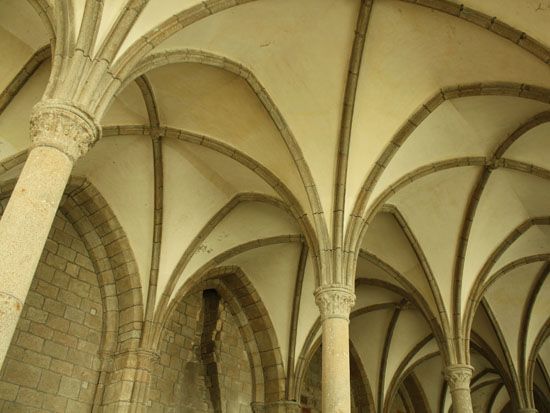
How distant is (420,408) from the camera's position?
16828mm

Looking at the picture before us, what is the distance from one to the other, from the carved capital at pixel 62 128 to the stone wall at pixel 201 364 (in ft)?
20.2

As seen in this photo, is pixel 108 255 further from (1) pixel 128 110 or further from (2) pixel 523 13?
(2) pixel 523 13

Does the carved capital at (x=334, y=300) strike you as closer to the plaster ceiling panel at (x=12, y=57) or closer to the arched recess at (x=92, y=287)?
the arched recess at (x=92, y=287)

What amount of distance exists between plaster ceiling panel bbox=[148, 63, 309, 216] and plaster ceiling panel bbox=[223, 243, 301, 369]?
11.2 feet

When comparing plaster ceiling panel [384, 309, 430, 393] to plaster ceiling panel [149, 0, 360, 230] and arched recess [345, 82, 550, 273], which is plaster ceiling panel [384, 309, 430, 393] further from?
plaster ceiling panel [149, 0, 360, 230]

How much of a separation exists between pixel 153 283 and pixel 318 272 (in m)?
3.40

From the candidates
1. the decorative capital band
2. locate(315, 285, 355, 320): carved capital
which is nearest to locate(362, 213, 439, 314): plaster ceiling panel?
the decorative capital band

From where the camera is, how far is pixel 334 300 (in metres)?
7.16

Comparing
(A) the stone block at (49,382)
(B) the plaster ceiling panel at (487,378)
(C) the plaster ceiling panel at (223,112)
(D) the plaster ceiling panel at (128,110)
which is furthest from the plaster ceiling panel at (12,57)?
(B) the plaster ceiling panel at (487,378)

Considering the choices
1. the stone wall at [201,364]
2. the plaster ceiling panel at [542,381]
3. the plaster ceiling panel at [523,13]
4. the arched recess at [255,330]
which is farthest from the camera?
the plaster ceiling panel at [542,381]

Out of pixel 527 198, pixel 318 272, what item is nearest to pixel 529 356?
pixel 527 198

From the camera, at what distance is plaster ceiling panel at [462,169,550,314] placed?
949 cm

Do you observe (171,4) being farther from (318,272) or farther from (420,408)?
(420,408)

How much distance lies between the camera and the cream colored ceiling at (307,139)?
23.5 ft
